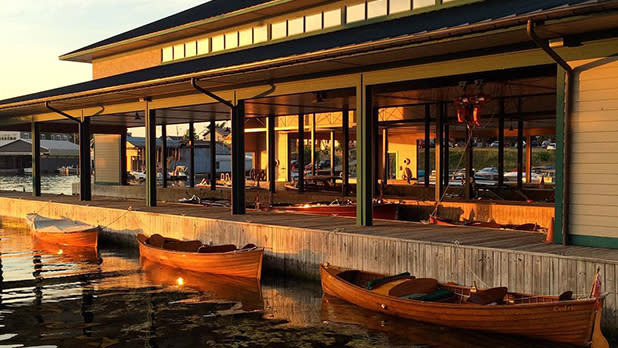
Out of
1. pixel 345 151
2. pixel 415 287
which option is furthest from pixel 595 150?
pixel 345 151

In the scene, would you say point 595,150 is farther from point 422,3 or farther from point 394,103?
point 394,103

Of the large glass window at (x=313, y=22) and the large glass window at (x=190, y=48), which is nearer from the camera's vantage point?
the large glass window at (x=313, y=22)

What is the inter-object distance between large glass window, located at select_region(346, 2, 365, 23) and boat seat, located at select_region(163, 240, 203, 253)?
10.8 meters

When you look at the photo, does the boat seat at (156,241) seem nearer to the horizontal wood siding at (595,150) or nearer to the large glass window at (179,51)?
the horizontal wood siding at (595,150)

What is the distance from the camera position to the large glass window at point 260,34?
2842 cm

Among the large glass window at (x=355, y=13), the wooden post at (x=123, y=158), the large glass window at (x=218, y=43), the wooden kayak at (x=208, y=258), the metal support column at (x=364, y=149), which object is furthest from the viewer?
the wooden post at (x=123, y=158)

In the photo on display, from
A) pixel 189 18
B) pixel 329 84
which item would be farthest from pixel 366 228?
pixel 189 18

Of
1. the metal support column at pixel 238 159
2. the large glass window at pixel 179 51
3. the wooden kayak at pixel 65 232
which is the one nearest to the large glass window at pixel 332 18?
the metal support column at pixel 238 159

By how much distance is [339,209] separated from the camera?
23.8m

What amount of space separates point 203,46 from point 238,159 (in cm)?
1221

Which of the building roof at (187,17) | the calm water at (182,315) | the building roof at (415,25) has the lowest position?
the calm water at (182,315)

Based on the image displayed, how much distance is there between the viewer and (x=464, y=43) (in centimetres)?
1413

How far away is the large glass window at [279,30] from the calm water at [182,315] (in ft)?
40.3

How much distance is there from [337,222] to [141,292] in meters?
6.17
